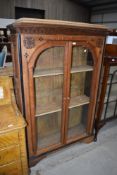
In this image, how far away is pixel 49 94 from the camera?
1.67 metres

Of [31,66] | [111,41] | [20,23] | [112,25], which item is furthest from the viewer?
[112,25]

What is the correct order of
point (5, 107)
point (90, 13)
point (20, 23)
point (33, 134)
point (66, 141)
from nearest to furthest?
1. point (20, 23)
2. point (5, 107)
3. point (33, 134)
4. point (66, 141)
5. point (90, 13)

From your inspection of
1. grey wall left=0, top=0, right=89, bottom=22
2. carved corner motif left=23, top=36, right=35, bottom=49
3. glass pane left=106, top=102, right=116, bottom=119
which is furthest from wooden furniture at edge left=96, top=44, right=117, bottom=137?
grey wall left=0, top=0, right=89, bottom=22

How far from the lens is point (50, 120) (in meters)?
1.77

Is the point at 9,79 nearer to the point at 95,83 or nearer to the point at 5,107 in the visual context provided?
the point at 5,107

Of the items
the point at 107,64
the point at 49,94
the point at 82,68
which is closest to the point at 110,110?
the point at 107,64

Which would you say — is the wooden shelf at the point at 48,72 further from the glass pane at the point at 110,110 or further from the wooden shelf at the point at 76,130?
the glass pane at the point at 110,110

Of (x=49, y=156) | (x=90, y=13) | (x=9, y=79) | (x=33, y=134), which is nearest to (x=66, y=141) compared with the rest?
(x=49, y=156)

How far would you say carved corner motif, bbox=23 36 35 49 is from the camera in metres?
1.11

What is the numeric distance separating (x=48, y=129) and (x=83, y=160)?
567 mm

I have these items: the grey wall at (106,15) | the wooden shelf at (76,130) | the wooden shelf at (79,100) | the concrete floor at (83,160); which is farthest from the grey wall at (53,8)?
the concrete floor at (83,160)

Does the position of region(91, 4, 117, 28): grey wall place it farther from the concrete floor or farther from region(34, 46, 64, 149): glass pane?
the concrete floor

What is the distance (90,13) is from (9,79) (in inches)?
293

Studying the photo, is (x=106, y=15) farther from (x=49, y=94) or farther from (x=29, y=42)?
(x=29, y=42)
